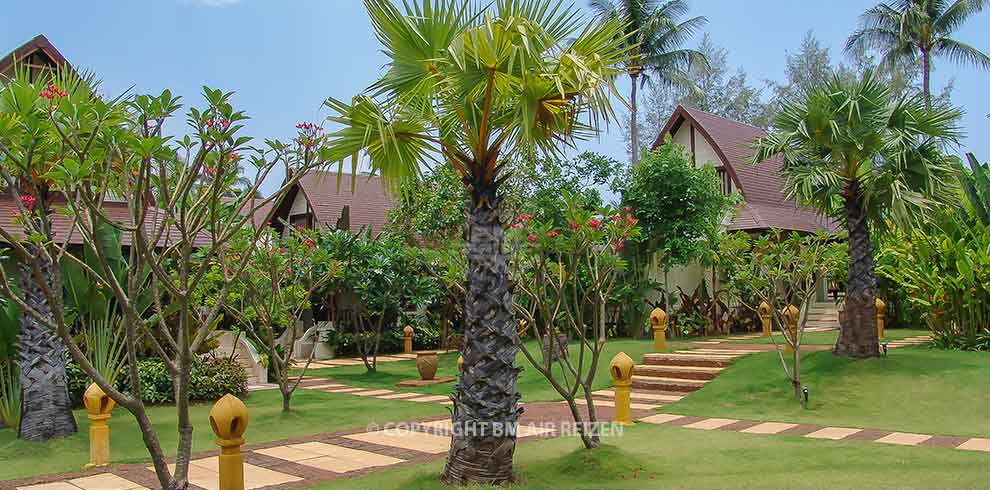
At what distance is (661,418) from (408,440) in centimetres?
353

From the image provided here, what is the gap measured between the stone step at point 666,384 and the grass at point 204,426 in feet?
12.2

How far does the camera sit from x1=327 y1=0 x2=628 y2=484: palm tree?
18.8 ft

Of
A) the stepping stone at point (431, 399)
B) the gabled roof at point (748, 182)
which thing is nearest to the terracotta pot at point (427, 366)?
the stepping stone at point (431, 399)

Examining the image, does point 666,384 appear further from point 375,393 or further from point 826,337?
point 826,337

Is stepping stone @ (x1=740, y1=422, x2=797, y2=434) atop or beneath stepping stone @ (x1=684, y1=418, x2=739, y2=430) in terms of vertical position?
beneath

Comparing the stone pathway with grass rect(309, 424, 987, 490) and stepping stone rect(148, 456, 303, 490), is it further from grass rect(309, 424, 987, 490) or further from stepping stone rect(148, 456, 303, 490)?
stepping stone rect(148, 456, 303, 490)

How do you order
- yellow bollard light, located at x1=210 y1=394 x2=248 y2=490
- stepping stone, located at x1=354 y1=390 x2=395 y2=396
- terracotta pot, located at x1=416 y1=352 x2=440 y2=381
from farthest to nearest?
terracotta pot, located at x1=416 y1=352 x2=440 y2=381 < stepping stone, located at x1=354 y1=390 x2=395 y2=396 < yellow bollard light, located at x1=210 y1=394 x2=248 y2=490

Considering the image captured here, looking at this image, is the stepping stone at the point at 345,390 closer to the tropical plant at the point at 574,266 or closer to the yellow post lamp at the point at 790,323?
the tropical plant at the point at 574,266

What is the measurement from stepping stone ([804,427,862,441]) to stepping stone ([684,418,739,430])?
1122mm

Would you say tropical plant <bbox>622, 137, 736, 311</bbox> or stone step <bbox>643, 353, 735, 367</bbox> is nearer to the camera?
stone step <bbox>643, 353, 735, 367</bbox>

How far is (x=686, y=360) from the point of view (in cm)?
1400

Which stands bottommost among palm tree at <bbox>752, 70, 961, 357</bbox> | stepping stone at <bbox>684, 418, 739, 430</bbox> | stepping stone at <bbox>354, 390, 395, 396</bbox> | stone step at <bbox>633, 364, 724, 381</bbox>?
stepping stone at <bbox>684, 418, 739, 430</bbox>

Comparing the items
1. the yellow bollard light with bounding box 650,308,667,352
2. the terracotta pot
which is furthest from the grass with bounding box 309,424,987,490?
the yellow bollard light with bounding box 650,308,667,352

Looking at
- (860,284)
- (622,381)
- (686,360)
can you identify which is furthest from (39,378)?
(860,284)
